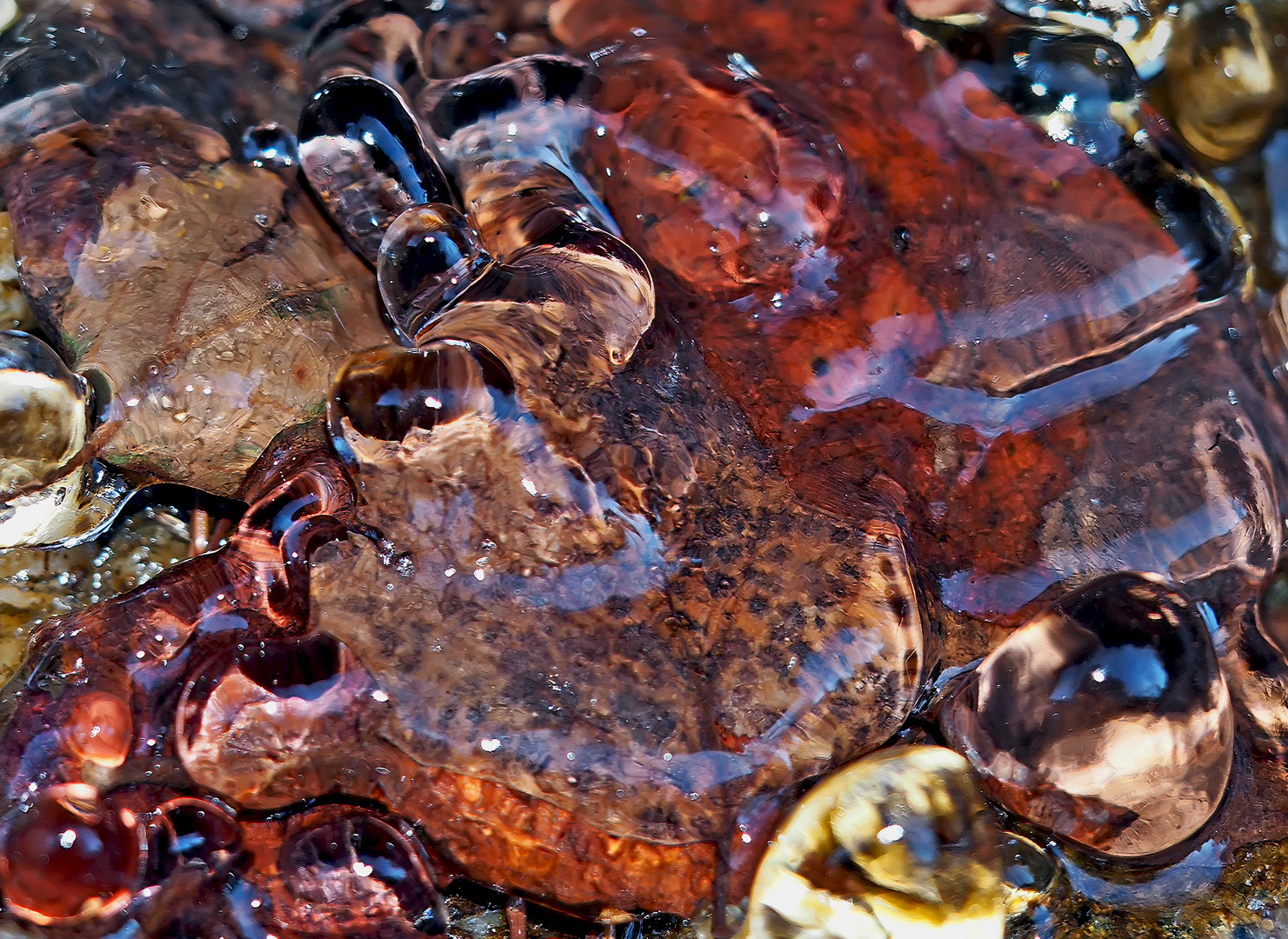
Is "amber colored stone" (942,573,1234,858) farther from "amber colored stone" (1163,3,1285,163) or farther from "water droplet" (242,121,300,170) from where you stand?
"water droplet" (242,121,300,170)

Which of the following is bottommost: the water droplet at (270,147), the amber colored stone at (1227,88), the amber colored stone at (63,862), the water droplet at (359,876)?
the water droplet at (359,876)

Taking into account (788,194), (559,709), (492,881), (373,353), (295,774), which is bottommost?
(492,881)

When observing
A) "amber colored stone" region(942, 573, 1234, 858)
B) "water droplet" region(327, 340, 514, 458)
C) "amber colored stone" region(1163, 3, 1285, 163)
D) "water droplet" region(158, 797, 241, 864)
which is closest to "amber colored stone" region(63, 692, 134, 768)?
"water droplet" region(158, 797, 241, 864)

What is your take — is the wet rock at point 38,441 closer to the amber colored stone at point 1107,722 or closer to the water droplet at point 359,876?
the water droplet at point 359,876

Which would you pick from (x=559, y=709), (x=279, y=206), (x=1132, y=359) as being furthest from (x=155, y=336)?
(x=1132, y=359)

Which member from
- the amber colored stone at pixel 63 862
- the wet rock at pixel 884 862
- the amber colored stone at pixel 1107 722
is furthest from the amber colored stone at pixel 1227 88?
the amber colored stone at pixel 63 862

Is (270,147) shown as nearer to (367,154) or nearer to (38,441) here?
(367,154)

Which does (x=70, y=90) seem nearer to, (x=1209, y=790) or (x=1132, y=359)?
(x=1132, y=359)
